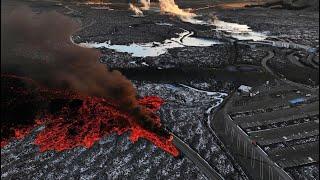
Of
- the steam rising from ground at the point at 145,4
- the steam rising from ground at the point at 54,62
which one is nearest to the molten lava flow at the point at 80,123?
the steam rising from ground at the point at 54,62

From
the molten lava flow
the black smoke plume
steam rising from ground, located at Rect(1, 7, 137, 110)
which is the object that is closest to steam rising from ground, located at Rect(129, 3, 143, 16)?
steam rising from ground, located at Rect(1, 7, 137, 110)

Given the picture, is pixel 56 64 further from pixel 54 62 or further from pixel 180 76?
→ pixel 180 76

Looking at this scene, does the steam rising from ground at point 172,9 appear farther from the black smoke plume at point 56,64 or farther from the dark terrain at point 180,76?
the black smoke plume at point 56,64

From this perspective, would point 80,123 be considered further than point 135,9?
No

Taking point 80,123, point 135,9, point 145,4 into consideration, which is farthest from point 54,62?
point 145,4

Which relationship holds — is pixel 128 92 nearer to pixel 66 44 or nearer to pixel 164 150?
pixel 164 150

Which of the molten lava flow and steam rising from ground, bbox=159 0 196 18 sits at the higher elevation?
steam rising from ground, bbox=159 0 196 18

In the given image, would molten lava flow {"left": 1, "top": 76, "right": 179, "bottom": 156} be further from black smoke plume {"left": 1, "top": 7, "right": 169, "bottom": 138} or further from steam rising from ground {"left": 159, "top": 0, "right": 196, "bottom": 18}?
steam rising from ground {"left": 159, "top": 0, "right": 196, "bottom": 18}

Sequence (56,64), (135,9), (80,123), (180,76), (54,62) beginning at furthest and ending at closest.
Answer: (135,9) → (180,76) → (54,62) → (56,64) → (80,123)

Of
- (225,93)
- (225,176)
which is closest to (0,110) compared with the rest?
(225,176)
